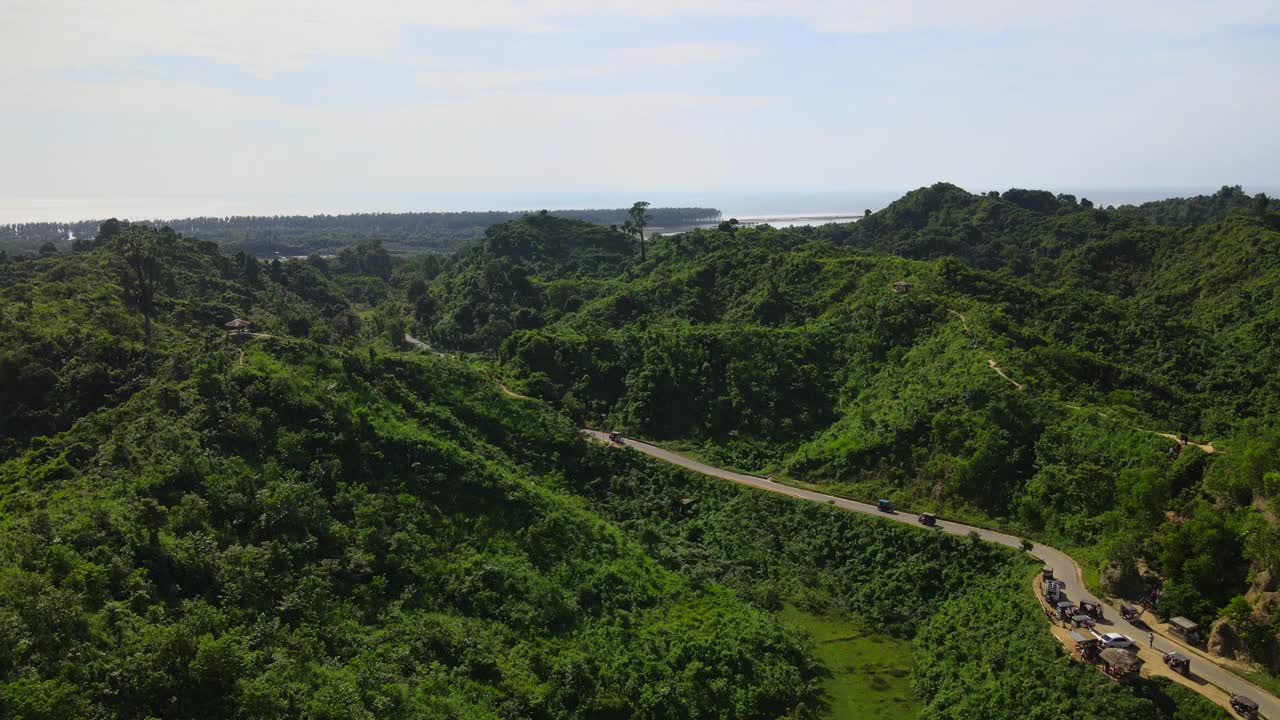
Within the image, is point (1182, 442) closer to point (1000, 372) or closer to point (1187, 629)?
point (1000, 372)

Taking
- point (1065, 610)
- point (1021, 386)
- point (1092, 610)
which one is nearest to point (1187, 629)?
point (1092, 610)

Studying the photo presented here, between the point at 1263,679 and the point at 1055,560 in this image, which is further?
the point at 1055,560

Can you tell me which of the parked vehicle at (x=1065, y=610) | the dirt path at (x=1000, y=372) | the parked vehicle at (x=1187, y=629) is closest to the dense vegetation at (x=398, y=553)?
the parked vehicle at (x=1065, y=610)

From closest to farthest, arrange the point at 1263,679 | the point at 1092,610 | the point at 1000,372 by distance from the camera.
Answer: the point at 1263,679 < the point at 1092,610 < the point at 1000,372

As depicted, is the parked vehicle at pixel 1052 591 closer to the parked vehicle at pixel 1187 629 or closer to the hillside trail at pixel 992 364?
the parked vehicle at pixel 1187 629

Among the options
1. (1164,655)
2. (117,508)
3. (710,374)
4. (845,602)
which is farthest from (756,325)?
(117,508)

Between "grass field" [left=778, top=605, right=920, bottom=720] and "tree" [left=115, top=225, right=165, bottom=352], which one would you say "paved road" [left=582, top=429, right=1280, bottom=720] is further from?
"tree" [left=115, top=225, right=165, bottom=352]

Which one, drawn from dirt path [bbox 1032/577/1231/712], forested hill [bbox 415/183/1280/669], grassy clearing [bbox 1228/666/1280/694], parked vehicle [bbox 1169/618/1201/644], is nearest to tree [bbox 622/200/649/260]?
forested hill [bbox 415/183/1280/669]
